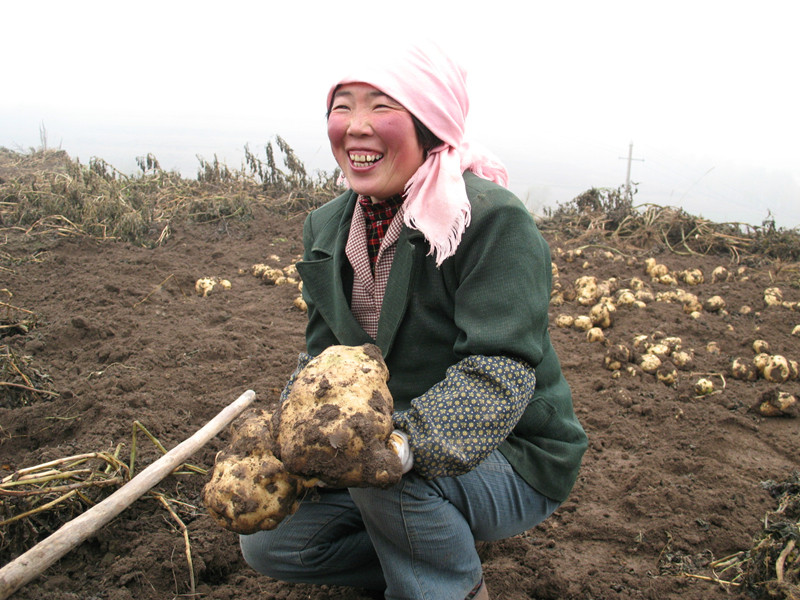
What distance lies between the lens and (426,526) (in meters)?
1.53

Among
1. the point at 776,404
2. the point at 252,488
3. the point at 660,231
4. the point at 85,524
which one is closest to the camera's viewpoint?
the point at 252,488

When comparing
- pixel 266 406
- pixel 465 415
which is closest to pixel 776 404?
pixel 465 415

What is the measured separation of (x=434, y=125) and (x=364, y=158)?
0.69 feet

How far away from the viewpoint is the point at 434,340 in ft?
5.74

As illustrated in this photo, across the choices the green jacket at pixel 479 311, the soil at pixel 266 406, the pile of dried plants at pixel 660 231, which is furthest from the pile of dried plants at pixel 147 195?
the green jacket at pixel 479 311

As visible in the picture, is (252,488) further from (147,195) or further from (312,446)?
(147,195)

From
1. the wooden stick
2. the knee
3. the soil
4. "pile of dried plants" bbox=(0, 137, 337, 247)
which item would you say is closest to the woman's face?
the knee

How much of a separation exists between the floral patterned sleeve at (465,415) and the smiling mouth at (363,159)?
2.01 feet

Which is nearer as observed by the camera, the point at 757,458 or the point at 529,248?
the point at 529,248

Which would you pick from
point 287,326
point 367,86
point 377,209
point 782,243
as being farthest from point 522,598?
point 782,243

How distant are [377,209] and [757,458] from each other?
197 cm

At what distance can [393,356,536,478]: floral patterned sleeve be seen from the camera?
1413mm

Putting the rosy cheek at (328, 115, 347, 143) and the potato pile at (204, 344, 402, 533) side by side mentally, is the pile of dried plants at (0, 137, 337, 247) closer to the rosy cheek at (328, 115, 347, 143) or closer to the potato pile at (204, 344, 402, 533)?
the rosy cheek at (328, 115, 347, 143)

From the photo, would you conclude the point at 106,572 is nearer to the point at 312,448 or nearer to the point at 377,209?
the point at 312,448
